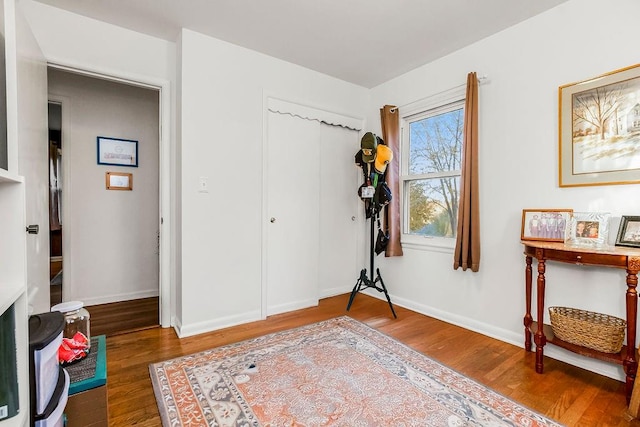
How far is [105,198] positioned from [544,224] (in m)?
4.12

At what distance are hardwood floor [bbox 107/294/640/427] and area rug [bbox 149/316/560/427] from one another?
11 centimetres

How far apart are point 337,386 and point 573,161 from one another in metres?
2.11

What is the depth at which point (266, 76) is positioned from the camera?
2861 millimetres

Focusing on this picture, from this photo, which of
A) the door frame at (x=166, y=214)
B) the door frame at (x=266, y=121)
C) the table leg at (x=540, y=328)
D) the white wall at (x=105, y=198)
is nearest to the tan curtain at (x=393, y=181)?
the door frame at (x=266, y=121)

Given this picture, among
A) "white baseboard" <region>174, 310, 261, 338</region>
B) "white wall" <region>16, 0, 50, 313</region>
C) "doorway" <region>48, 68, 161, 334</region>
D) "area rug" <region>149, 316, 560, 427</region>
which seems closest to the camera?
"white wall" <region>16, 0, 50, 313</region>

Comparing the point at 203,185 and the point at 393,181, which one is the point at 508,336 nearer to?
the point at 393,181

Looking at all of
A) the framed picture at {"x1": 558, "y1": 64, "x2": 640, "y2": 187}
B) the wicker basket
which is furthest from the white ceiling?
the wicker basket

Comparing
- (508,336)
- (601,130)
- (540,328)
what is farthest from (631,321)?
(601,130)

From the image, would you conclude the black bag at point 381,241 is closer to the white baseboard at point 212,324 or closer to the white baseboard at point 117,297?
the white baseboard at point 212,324

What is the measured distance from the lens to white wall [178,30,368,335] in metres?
2.47

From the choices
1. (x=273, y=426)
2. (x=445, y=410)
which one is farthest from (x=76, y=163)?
(x=445, y=410)

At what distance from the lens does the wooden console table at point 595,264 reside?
159cm

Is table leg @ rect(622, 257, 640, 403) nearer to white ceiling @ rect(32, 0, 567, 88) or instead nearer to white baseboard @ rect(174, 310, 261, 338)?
white ceiling @ rect(32, 0, 567, 88)

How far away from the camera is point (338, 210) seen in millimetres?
3553
